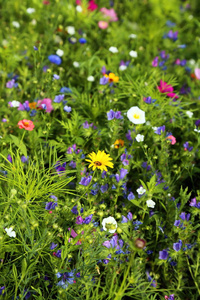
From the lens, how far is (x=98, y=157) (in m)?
1.54

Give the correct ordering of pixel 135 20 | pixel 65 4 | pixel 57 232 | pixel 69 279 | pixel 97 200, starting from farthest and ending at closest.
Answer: pixel 135 20 < pixel 65 4 < pixel 97 200 < pixel 57 232 < pixel 69 279

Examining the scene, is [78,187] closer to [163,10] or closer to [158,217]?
[158,217]

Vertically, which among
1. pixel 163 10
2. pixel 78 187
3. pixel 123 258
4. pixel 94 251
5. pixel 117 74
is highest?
pixel 163 10

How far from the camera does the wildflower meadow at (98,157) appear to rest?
53.9 inches

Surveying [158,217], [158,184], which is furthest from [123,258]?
[158,184]

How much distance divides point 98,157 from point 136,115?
445 millimetres

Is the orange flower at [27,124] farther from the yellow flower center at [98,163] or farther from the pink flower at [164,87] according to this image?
the pink flower at [164,87]

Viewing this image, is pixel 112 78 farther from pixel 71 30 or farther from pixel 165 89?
pixel 71 30

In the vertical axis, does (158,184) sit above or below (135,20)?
below

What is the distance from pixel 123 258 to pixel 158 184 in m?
0.41

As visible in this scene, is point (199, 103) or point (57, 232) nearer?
point (57, 232)

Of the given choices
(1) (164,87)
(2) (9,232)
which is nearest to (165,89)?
(1) (164,87)

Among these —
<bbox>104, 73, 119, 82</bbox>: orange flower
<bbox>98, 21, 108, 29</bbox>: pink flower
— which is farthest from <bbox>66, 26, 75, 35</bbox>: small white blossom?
<bbox>104, 73, 119, 82</bbox>: orange flower

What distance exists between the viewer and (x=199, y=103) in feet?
7.79
